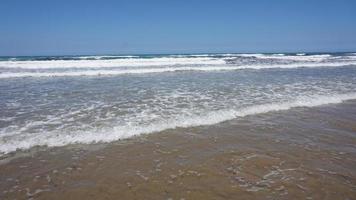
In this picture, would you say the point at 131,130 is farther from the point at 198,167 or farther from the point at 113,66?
the point at 113,66

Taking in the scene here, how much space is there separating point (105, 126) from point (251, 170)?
364 centimetres

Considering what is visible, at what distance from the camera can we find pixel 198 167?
4418mm

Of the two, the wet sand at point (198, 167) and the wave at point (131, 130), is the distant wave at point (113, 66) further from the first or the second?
the wet sand at point (198, 167)

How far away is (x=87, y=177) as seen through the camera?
161 inches

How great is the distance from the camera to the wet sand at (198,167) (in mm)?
3684

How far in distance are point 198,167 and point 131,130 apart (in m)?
2.32

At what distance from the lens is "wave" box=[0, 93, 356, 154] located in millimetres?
5449

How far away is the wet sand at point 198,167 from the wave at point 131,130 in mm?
316

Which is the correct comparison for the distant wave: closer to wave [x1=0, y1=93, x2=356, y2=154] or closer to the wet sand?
wave [x1=0, y1=93, x2=356, y2=154]

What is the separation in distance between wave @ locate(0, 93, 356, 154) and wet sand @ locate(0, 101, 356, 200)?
0.32 metres

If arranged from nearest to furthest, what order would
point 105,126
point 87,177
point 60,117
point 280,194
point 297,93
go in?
point 280,194
point 87,177
point 105,126
point 60,117
point 297,93

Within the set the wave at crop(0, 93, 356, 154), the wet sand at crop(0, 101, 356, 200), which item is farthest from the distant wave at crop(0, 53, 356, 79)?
the wet sand at crop(0, 101, 356, 200)

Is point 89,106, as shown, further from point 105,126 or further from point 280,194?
point 280,194

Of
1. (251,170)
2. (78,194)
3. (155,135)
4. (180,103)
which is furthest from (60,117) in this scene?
(251,170)
